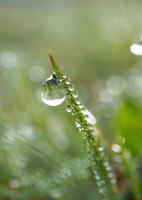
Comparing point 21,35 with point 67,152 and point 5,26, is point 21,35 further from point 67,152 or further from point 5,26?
point 67,152

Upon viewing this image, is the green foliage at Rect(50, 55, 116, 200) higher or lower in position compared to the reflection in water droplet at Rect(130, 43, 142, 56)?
lower

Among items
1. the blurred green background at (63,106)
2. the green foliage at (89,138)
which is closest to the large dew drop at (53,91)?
the green foliage at (89,138)

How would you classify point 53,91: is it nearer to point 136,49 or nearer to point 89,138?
point 89,138

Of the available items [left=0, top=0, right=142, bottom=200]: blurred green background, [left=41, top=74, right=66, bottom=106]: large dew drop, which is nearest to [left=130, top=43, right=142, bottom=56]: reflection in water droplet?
[left=0, top=0, right=142, bottom=200]: blurred green background

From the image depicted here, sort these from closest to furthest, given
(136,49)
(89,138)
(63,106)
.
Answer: (89,138)
(136,49)
(63,106)

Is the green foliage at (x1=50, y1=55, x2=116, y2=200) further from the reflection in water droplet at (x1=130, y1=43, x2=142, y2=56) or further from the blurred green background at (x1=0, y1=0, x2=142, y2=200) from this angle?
the reflection in water droplet at (x1=130, y1=43, x2=142, y2=56)

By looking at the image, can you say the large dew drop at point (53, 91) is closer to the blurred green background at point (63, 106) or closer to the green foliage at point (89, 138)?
the green foliage at point (89, 138)

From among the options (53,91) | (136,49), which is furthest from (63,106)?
(53,91)
